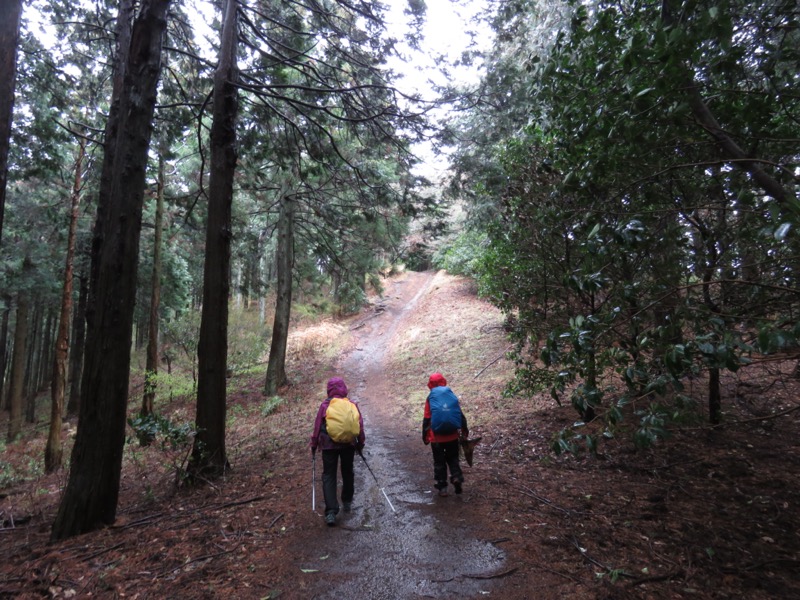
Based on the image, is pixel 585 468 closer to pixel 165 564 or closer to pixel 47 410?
pixel 165 564

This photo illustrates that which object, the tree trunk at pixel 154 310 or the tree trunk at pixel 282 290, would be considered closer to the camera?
the tree trunk at pixel 154 310

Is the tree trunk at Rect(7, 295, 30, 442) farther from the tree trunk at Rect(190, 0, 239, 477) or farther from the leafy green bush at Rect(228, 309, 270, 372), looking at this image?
the tree trunk at Rect(190, 0, 239, 477)

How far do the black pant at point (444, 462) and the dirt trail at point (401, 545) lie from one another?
0.69 ft

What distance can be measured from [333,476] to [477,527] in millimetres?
1722

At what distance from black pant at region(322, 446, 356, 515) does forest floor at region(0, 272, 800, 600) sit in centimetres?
23

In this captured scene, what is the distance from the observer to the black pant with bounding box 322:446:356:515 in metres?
5.04

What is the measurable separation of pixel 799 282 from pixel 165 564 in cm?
606

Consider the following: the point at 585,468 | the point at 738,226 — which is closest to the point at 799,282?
the point at 738,226

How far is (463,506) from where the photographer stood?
5.25m

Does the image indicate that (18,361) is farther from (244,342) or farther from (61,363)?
(61,363)

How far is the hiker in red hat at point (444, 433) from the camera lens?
5.61 meters

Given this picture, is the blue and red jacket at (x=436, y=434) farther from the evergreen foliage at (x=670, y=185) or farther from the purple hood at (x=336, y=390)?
the evergreen foliage at (x=670, y=185)

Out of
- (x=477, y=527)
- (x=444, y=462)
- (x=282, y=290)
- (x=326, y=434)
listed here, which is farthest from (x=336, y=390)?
(x=282, y=290)

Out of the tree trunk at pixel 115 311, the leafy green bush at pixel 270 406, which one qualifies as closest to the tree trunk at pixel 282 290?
the leafy green bush at pixel 270 406
